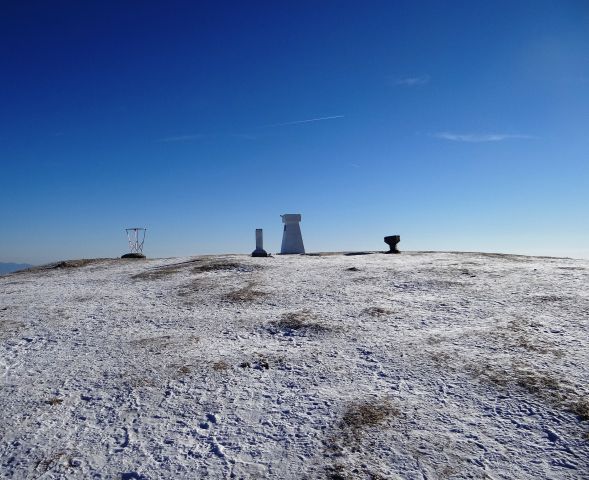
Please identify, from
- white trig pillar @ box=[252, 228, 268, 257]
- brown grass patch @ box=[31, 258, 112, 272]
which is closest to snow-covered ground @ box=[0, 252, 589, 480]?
brown grass patch @ box=[31, 258, 112, 272]

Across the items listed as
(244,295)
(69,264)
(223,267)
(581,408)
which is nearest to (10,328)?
(244,295)

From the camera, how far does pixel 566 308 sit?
32.0 ft

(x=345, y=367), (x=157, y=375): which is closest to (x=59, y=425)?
(x=157, y=375)

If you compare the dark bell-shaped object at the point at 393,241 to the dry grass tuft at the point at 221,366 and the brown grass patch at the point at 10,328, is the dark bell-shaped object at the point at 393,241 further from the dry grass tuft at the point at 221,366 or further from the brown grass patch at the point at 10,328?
the brown grass patch at the point at 10,328

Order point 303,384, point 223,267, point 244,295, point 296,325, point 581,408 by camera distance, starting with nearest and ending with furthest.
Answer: point 581,408 < point 303,384 < point 296,325 < point 244,295 < point 223,267

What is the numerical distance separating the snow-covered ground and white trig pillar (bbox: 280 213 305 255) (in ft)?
43.3

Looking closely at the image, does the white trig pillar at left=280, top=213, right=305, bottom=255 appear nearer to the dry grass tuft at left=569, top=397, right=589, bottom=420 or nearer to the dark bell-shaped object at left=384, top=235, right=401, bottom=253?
the dark bell-shaped object at left=384, top=235, right=401, bottom=253

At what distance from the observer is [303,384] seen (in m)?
6.48

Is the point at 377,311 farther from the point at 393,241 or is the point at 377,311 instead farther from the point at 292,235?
the point at 292,235

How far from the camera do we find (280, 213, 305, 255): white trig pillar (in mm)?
25391

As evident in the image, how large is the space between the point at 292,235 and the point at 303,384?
1929 cm

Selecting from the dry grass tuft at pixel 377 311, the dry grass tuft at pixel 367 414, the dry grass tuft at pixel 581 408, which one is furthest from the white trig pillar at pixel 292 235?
the dry grass tuft at pixel 581 408

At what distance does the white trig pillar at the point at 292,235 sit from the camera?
25.4m

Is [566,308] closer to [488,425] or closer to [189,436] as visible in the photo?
[488,425]
